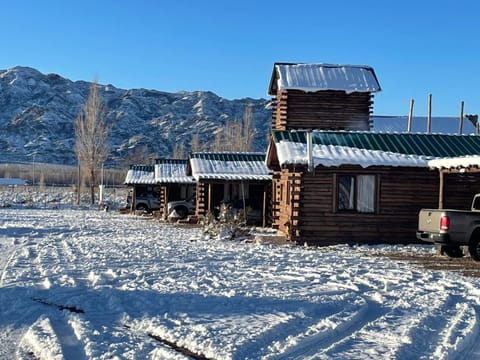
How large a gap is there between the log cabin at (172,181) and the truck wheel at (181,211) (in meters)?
1.22

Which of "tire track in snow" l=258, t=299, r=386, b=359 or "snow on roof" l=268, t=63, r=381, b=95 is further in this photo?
"snow on roof" l=268, t=63, r=381, b=95

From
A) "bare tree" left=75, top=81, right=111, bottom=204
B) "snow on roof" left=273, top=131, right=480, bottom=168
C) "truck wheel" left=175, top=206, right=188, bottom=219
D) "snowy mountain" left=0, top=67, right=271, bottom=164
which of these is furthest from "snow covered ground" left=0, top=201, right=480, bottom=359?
"snowy mountain" left=0, top=67, right=271, bottom=164

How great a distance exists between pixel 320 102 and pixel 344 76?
7.23 feet

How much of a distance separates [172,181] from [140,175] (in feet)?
30.6

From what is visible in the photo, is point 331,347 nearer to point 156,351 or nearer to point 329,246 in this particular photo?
point 156,351

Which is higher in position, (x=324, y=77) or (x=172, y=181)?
(x=324, y=77)

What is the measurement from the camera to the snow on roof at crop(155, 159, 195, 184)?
1415 inches

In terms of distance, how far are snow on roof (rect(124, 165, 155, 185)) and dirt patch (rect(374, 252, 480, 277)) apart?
28351 mm

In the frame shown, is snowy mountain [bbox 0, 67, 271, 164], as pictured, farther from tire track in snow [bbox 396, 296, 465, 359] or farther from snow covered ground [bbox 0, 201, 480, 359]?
tire track in snow [bbox 396, 296, 465, 359]

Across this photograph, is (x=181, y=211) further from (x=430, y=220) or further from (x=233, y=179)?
Result: (x=430, y=220)

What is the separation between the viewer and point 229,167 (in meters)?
29.8

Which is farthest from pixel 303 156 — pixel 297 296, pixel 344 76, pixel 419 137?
pixel 344 76

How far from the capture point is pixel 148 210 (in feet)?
142

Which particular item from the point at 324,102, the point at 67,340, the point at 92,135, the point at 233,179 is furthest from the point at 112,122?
the point at 67,340
